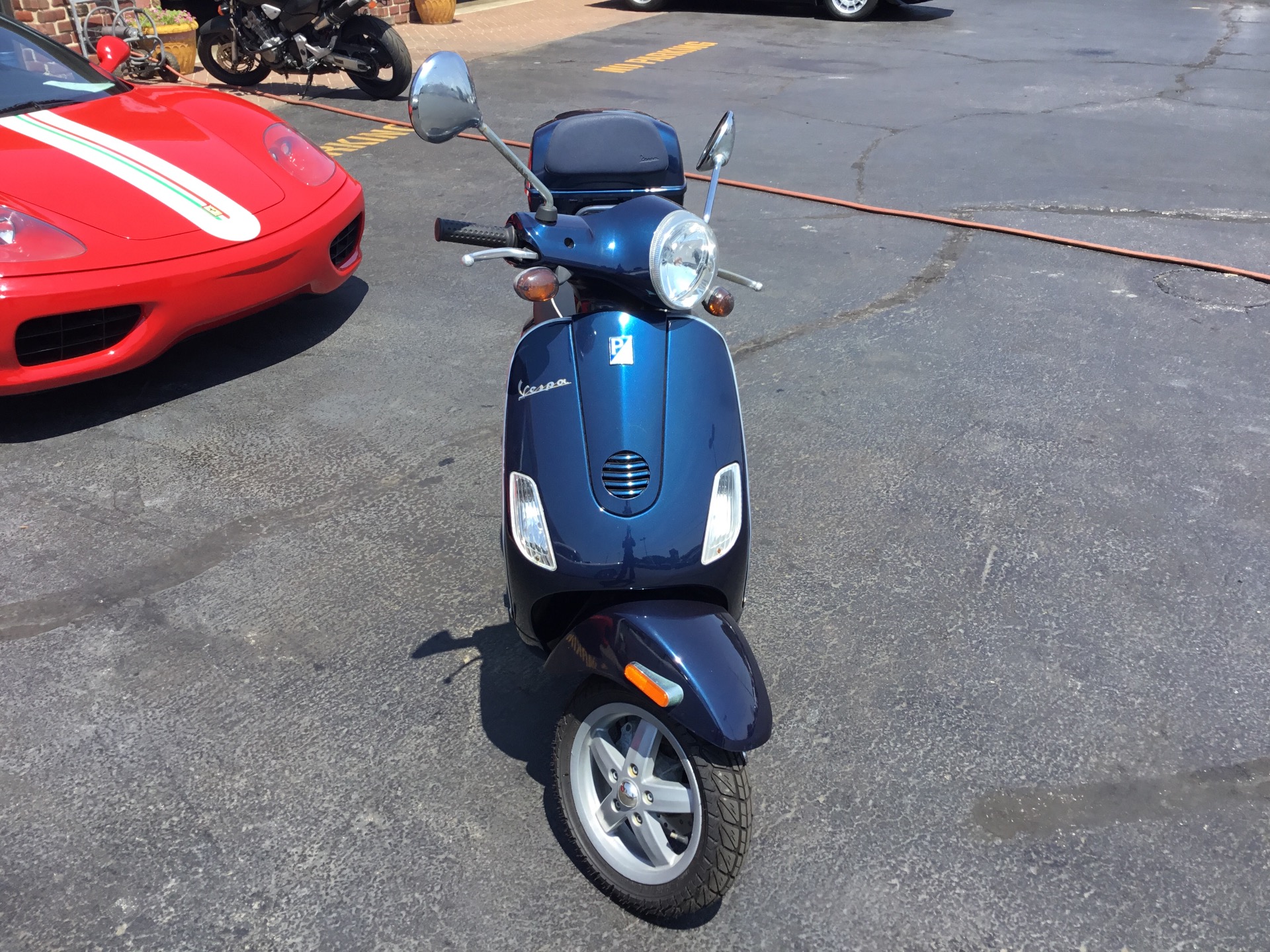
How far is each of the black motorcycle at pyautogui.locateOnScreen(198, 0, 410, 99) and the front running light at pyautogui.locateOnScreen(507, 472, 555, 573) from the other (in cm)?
813

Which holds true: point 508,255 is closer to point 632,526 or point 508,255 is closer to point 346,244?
point 632,526

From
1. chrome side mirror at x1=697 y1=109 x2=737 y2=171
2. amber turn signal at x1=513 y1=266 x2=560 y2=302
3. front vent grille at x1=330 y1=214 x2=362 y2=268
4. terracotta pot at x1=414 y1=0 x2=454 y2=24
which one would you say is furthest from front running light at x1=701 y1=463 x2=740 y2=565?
terracotta pot at x1=414 y1=0 x2=454 y2=24

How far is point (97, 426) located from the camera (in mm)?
4098

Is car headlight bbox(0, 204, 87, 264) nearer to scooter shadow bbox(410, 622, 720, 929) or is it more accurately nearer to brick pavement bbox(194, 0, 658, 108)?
scooter shadow bbox(410, 622, 720, 929)

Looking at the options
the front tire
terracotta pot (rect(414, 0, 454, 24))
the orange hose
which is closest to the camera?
the orange hose

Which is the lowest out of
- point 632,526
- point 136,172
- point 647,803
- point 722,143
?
point 647,803

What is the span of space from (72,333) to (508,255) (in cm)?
244

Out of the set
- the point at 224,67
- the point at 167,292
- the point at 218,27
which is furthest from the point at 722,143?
the point at 224,67

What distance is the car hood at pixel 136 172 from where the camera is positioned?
400 cm

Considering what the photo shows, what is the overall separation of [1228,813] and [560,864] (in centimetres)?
157

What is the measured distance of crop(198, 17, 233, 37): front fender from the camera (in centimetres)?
976

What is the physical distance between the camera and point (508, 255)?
2.28 metres

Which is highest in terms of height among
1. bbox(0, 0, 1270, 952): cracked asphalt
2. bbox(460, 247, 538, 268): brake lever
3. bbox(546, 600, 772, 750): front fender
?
bbox(460, 247, 538, 268): brake lever

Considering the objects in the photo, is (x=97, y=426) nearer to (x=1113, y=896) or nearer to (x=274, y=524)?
(x=274, y=524)
